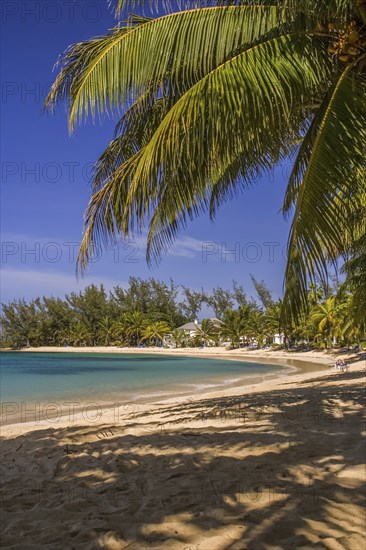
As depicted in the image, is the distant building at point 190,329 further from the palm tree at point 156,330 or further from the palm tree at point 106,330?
the palm tree at point 106,330

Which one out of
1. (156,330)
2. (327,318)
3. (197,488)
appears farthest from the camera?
(156,330)

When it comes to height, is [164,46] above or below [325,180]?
above

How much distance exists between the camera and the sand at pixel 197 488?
2.40 metres

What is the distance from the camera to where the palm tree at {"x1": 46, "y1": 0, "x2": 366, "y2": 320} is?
3.87 m

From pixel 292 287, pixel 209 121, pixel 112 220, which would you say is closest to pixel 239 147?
pixel 209 121

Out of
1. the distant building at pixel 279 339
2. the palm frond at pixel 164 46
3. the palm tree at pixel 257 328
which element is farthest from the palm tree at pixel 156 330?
the palm frond at pixel 164 46

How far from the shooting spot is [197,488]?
3.12 meters

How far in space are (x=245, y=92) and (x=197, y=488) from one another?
133 inches

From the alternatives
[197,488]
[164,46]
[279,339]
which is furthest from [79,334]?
[197,488]

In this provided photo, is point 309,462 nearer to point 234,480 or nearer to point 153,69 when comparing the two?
point 234,480

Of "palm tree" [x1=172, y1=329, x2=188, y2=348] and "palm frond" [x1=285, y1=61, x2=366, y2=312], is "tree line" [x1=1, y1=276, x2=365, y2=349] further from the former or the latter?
"palm frond" [x1=285, y1=61, x2=366, y2=312]

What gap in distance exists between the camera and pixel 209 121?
14.0 feet

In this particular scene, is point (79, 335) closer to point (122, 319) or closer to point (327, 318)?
point (122, 319)

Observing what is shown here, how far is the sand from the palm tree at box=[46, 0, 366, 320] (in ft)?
4.47
